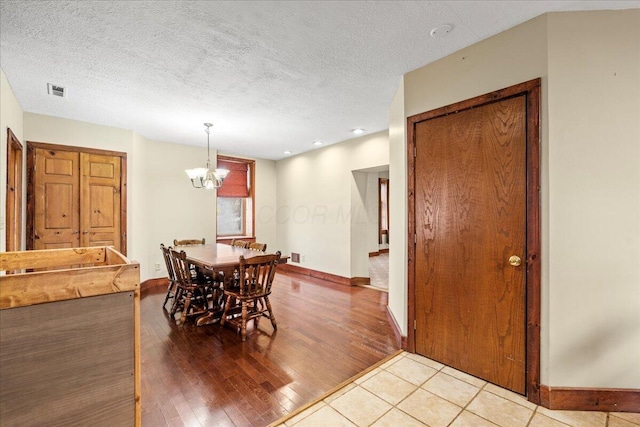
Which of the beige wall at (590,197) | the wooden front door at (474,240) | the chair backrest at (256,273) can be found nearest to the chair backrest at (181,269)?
the chair backrest at (256,273)

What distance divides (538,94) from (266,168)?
5.56m

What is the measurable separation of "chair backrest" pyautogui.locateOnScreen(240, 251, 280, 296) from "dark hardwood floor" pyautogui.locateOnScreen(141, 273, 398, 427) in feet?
1.53

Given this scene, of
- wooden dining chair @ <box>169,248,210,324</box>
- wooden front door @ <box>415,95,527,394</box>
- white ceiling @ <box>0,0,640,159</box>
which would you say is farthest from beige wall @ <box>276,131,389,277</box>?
wooden dining chair @ <box>169,248,210,324</box>

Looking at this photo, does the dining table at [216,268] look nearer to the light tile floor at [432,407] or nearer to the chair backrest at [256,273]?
the chair backrest at [256,273]

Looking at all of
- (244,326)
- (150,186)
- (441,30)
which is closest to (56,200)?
(150,186)

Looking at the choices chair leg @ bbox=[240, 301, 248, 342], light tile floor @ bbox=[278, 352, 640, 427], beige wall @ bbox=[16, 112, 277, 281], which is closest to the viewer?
light tile floor @ bbox=[278, 352, 640, 427]

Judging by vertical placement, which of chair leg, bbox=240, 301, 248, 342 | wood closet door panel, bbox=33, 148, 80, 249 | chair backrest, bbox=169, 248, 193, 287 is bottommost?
chair leg, bbox=240, 301, 248, 342

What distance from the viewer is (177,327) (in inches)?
125

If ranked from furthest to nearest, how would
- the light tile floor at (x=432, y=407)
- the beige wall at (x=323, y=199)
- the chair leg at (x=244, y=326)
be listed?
1. the beige wall at (x=323, y=199)
2. the chair leg at (x=244, y=326)
3. the light tile floor at (x=432, y=407)

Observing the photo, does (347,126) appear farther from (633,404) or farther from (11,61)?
(633,404)

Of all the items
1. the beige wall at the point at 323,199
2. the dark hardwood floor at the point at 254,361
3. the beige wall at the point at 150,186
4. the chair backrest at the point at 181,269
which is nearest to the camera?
the dark hardwood floor at the point at 254,361

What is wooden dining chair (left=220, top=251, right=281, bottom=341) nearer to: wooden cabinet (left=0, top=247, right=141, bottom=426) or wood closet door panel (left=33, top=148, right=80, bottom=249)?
wooden cabinet (left=0, top=247, right=141, bottom=426)

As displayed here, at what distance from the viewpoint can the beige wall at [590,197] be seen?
71.4 inches

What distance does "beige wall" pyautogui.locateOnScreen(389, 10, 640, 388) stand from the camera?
181 centimetres
